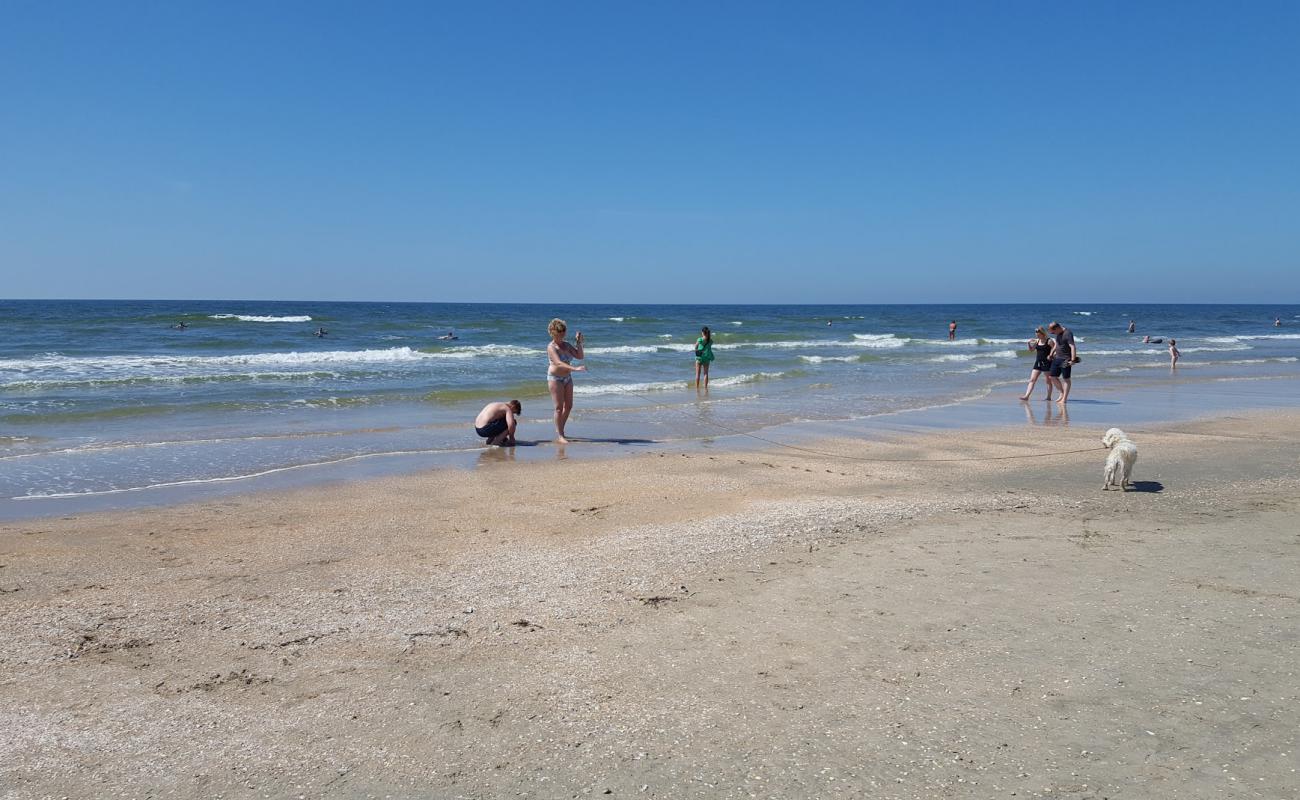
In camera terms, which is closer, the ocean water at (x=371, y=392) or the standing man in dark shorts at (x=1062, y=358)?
the ocean water at (x=371, y=392)

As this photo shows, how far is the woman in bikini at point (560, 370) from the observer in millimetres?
11031

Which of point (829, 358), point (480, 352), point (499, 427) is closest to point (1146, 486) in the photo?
point (499, 427)

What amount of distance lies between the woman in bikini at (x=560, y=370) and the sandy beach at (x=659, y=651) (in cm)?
385

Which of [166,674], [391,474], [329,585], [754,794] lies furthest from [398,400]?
[754,794]

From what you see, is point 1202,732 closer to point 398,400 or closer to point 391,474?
point 391,474

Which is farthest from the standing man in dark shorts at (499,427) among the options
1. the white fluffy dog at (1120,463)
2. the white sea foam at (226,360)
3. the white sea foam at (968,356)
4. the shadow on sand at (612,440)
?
the white sea foam at (968,356)

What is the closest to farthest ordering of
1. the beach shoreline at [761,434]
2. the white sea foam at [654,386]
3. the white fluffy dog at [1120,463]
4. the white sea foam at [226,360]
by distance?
the white fluffy dog at [1120,463], the beach shoreline at [761,434], the white sea foam at [654,386], the white sea foam at [226,360]

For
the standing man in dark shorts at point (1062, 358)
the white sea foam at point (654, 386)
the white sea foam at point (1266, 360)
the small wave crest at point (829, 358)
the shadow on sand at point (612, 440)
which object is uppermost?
the standing man in dark shorts at point (1062, 358)

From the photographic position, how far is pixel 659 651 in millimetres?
4109

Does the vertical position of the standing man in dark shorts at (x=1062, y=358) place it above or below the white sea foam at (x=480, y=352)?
above

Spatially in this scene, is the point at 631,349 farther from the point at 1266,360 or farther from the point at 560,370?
the point at 560,370

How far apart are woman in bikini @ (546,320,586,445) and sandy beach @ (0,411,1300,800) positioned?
3.85m

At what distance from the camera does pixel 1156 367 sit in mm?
25969

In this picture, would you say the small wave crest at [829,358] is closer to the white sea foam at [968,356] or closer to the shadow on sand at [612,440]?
the white sea foam at [968,356]
